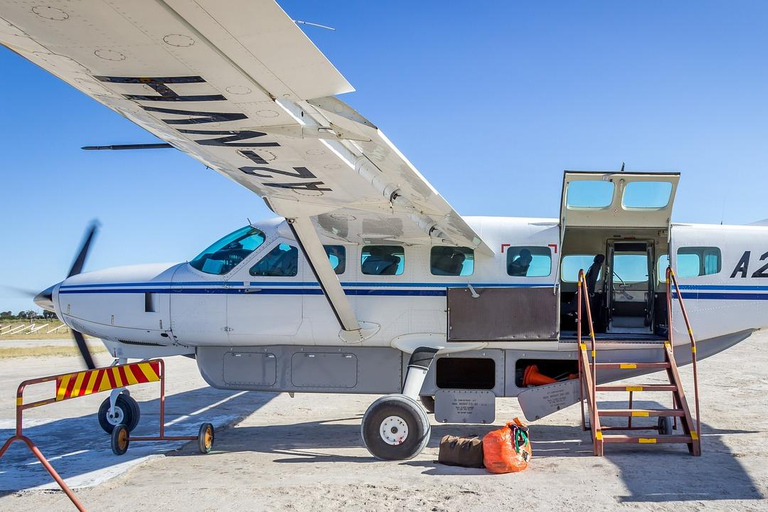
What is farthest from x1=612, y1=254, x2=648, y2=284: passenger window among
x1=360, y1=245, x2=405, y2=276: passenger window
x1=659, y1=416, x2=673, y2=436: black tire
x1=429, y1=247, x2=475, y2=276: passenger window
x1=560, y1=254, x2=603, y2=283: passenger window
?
x1=360, y1=245, x2=405, y2=276: passenger window

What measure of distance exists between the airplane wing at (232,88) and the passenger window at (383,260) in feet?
8.74

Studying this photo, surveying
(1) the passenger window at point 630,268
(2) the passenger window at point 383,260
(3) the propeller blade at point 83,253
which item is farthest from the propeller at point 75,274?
(1) the passenger window at point 630,268

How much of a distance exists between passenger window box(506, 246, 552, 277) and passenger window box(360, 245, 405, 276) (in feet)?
5.29

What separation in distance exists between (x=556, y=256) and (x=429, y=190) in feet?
11.7

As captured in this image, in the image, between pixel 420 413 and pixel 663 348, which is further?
pixel 663 348

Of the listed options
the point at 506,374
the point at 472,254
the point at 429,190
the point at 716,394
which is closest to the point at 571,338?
the point at 506,374

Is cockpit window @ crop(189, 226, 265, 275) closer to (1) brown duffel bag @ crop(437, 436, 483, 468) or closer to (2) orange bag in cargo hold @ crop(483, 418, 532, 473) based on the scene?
(1) brown duffel bag @ crop(437, 436, 483, 468)

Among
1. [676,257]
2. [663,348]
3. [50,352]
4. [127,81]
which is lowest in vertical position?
[50,352]

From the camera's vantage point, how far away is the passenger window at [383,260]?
1019 cm

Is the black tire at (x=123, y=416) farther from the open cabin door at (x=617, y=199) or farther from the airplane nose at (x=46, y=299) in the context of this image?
the open cabin door at (x=617, y=199)

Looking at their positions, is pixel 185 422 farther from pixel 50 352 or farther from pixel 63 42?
pixel 50 352

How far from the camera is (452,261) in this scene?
33.2ft

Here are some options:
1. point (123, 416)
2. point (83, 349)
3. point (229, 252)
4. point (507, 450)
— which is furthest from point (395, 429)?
point (83, 349)

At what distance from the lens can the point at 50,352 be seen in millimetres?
28812
